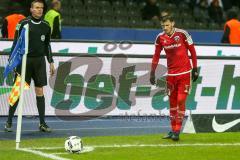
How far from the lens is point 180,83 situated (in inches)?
459

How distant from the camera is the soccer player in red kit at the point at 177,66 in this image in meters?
11.6

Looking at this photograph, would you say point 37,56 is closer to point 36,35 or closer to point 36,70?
point 36,70

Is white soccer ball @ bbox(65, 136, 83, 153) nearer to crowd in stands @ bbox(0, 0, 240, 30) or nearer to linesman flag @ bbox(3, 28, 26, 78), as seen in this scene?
linesman flag @ bbox(3, 28, 26, 78)

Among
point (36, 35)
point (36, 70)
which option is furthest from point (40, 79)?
point (36, 35)

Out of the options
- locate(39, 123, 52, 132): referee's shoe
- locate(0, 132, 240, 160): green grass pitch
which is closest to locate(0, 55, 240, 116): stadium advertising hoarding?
locate(39, 123, 52, 132): referee's shoe

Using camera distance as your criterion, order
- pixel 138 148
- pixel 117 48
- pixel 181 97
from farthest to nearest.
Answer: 1. pixel 117 48
2. pixel 181 97
3. pixel 138 148

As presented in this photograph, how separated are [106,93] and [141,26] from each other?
27.7 feet

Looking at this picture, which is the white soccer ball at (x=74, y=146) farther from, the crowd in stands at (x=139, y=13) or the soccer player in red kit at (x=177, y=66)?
the crowd in stands at (x=139, y=13)

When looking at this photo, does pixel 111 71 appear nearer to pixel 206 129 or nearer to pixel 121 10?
pixel 206 129

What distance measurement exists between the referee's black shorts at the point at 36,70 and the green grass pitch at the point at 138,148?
142cm

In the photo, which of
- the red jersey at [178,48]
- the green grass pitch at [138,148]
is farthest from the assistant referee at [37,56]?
the red jersey at [178,48]

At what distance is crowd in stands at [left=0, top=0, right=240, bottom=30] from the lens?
2267cm

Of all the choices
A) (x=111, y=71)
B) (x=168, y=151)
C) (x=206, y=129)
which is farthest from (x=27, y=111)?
A: (x=168, y=151)

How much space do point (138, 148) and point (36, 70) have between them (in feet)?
9.74
